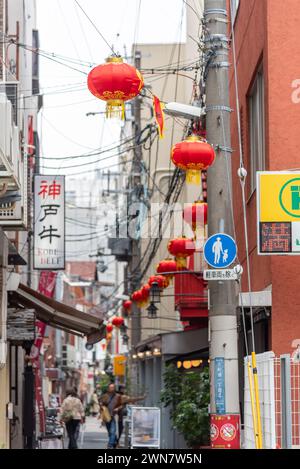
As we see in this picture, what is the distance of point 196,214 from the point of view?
71.5ft

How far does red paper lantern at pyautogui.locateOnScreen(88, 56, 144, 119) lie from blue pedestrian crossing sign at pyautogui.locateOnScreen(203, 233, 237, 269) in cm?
223

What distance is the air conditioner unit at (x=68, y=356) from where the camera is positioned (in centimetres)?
9125

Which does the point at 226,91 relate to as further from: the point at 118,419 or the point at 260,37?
the point at 118,419

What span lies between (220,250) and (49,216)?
12707 millimetres

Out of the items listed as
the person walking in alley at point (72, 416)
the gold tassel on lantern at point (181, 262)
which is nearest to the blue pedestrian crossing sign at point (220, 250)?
the gold tassel on lantern at point (181, 262)

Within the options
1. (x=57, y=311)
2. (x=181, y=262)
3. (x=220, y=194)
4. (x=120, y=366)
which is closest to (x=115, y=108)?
(x=220, y=194)

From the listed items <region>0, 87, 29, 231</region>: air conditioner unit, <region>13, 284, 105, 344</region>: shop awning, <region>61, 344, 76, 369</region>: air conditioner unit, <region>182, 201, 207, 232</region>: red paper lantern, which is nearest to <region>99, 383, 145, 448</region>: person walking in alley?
<region>13, 284, 105, 344</region>: shop awning

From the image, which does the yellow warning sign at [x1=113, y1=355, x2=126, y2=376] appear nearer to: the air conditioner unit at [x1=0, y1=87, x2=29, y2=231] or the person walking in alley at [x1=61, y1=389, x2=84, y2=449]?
the person walking in alley at [x1=61, y1=389, x2=84, y2=449]

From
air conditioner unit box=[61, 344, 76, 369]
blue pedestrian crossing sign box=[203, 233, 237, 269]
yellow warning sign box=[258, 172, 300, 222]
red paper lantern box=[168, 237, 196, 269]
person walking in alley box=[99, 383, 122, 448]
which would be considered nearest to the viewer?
blue pedestrian crossing sign box=[203, 233, 237, 269]

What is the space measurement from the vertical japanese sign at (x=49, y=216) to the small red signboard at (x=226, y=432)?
12219 mm

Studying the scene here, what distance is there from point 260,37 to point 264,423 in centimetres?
735

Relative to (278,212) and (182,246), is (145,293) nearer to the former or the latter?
(182,246)

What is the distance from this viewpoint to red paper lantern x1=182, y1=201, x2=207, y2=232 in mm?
21625

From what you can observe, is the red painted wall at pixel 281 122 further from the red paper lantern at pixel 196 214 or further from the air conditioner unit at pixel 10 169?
the red paper lantern at pixel 196 214
